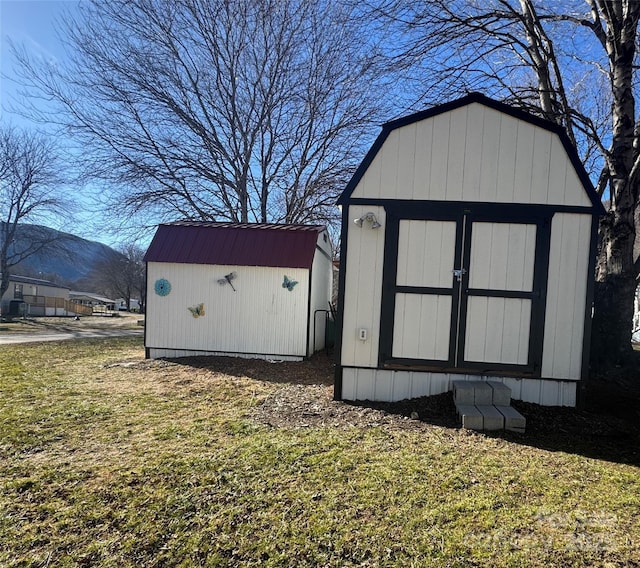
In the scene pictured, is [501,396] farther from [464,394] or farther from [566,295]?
[566,295]

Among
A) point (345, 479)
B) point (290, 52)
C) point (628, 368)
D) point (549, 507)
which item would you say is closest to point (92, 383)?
point (345, 479)

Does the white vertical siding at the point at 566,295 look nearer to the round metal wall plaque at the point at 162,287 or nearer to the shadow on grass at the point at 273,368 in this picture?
the shadow on grass at the point at 273,368

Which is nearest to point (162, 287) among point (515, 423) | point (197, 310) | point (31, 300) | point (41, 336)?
Answer: point (197, 310)

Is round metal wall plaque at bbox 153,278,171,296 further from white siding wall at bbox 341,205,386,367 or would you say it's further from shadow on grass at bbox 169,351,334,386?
white siding wall at bbox 341,205,386,367

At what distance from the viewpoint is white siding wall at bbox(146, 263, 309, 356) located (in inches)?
309

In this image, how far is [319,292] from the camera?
9.12m

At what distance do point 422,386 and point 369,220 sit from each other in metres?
2.15

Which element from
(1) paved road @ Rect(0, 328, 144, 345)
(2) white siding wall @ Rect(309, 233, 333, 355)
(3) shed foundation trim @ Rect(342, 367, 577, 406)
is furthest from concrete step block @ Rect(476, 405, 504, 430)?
(1) paved road @ Rect(0, 328, 144, 345)

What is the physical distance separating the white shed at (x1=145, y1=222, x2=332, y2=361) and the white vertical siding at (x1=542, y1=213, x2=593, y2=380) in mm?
4542

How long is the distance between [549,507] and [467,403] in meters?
1.79

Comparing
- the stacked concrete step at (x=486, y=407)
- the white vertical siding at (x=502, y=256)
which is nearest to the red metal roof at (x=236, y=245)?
the white vertical siding at (x=502, y=256)

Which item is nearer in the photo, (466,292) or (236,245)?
(466,292)

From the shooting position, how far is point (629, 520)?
2197mm

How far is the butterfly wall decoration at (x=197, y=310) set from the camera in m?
7.97
